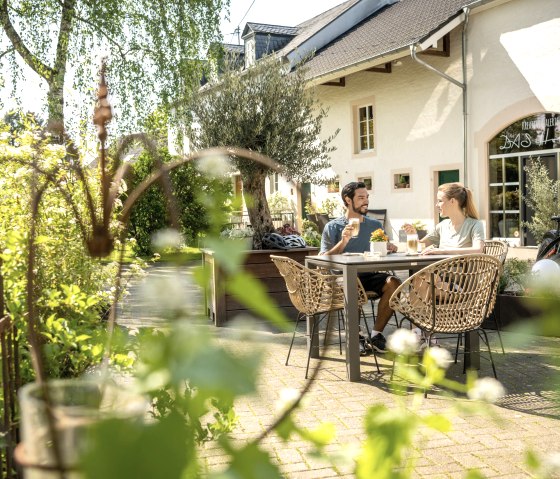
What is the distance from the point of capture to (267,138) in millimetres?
13602

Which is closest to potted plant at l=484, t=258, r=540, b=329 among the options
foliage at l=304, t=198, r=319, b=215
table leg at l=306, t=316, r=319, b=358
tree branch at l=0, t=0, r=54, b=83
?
table leg at l=306, t=316, r=319, b=358

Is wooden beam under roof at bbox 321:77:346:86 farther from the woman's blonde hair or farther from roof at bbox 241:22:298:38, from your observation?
the woman's blonde hair

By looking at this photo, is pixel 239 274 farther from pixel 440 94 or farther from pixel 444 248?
pixel 440 94

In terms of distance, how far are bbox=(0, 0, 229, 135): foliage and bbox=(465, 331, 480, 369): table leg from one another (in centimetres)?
880

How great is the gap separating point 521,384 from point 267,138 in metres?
9.67

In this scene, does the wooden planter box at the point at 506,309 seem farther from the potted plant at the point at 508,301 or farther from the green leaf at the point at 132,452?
the green leaf at the point at 132,452

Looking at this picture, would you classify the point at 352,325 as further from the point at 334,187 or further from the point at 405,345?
the point at 334,187

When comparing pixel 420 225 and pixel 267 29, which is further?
pixel 267 29

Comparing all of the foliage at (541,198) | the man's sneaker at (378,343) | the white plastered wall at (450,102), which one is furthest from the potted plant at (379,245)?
the white plastered wall at (450,102)

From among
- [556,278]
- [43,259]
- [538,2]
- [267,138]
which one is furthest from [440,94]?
[556,278]

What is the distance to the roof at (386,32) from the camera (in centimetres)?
1639

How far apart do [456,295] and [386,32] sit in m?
15.5

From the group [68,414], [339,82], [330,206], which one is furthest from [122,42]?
[68,414]

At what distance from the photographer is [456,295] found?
185 inches
